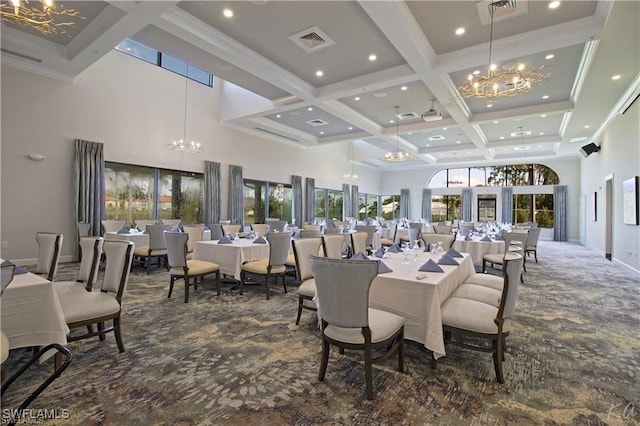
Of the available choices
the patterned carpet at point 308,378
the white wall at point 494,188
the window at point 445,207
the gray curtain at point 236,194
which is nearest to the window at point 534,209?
the white wall at point 494,188

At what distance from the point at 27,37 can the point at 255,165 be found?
A: 668 centimetres

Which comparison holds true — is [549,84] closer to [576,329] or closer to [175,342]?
[576,329]

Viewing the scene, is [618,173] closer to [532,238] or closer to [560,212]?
[532,238]

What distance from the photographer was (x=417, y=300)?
256cm

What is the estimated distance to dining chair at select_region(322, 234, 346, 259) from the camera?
13.0 ft

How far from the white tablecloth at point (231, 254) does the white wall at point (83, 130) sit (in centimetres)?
432

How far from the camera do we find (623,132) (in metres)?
7.42

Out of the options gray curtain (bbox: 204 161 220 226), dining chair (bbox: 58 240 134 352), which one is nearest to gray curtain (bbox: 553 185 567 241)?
gray curtain (bbox: 204 161 220 226)

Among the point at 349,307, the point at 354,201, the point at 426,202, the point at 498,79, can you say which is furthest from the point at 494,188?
the point at 349,307

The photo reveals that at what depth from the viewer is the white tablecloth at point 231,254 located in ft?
15.9

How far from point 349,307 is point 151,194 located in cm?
852

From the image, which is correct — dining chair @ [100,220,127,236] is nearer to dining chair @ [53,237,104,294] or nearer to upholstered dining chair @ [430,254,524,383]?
dining chair @ [53,237,104,294]

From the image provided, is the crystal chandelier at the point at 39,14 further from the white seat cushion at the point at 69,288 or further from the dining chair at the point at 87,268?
the white seat cushion at the point at 69,288
